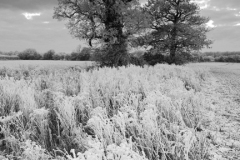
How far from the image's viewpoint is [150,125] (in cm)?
232

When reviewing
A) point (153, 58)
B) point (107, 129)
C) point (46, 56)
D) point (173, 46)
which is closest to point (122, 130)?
point (107, 129)

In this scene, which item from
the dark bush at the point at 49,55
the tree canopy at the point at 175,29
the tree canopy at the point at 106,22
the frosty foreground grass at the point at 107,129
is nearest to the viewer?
the frosty foreground grass at the point at 107,129

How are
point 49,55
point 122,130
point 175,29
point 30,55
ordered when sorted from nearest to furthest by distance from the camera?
point 122,130, point 175,29, point 30,55, point 49,55

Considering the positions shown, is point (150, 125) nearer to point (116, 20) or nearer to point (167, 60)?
point (116, 20)

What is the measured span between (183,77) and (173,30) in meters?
19.0

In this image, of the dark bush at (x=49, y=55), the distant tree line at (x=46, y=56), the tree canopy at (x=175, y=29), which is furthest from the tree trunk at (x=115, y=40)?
the dark bush at (x=49, y=55)

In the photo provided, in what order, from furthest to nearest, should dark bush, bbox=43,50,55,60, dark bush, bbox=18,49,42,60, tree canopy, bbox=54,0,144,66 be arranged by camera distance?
1. dark bush, bbox=43,50,55,60
2. dark bush, bbox=18,49,42,60
3. tree canopy, bbox=54,0,144,66

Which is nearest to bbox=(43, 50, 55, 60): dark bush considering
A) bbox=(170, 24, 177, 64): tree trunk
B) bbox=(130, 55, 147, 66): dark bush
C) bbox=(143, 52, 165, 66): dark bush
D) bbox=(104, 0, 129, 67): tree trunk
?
bbox=(143, 52, 165, 66): dark bush

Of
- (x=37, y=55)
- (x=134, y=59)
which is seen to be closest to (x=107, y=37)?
(x=134, y=59)

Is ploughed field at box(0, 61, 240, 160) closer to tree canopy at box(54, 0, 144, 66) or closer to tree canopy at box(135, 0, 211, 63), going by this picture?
tree canopy at box(54, 0, 144, 66)

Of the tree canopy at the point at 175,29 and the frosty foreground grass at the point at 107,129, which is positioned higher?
the tree canopy at the point at 175,29

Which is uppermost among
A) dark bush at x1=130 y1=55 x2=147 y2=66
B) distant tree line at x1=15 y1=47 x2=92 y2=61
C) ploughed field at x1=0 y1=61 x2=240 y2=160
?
distant tree line at x1=15 y1=47 x2=92 y2=61

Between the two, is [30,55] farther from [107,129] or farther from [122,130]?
[122,130]

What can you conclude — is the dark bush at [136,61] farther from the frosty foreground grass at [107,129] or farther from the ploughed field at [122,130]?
the ploughed field at [122,130]
